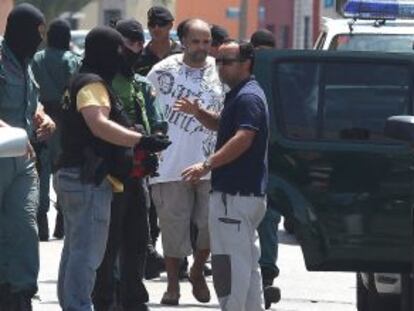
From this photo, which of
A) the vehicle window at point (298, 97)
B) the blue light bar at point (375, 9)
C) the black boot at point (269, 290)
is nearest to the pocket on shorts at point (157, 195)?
the black boot at point (269, 290)

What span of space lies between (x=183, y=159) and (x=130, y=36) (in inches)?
37.3

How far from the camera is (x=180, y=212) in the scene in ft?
38.1

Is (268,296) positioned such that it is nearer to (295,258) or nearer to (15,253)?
(15,253)

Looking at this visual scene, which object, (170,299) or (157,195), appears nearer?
(170,299)

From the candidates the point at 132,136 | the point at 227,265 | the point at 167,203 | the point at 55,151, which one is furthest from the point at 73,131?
the point at 55,151

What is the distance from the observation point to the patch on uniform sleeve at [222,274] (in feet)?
31.5

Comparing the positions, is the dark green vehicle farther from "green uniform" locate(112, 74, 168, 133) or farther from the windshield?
the windshield

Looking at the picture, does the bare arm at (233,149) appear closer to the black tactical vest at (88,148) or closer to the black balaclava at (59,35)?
the black tactical vest at (88,148)

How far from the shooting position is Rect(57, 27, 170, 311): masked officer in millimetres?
9406

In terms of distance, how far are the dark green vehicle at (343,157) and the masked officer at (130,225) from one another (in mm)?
704

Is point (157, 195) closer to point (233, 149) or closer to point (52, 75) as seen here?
point (233, 149)

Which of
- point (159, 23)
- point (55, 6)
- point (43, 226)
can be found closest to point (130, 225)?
point (159, 23)

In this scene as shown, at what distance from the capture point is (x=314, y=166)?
986 cm

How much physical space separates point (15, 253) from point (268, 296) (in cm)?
219
